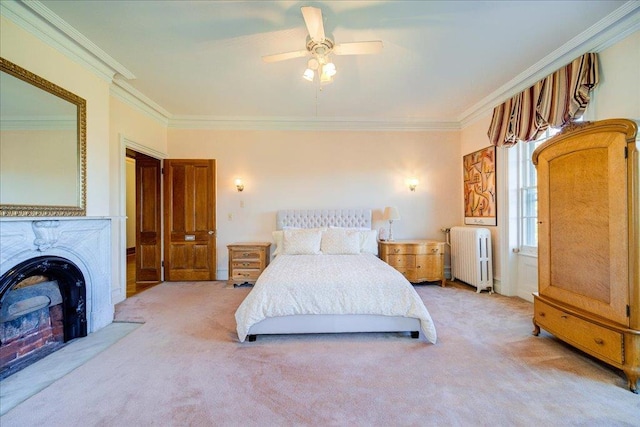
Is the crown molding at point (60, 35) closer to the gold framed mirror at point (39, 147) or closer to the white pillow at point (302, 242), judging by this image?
the gold framed mirror at point (39, 147)

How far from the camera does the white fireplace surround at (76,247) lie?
2035 millimetres

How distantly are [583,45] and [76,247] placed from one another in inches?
221

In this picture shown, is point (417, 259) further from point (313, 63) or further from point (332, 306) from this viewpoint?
point (313, 63)

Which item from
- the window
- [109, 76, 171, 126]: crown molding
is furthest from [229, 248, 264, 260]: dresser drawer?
the window

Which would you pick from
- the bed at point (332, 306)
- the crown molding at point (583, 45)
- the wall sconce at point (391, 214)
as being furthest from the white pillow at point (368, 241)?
the crown molding at point (583, 45)

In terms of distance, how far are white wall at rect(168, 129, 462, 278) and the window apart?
46.6 inches

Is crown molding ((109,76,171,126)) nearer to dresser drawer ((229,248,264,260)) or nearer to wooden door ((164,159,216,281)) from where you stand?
wooden door ((164,159,216,281))

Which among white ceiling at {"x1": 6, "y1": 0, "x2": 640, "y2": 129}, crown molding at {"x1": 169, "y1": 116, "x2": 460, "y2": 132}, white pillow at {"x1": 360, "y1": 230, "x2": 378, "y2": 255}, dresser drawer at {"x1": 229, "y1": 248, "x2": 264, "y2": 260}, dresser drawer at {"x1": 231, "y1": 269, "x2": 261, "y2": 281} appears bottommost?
dresser drawer at {"x1": 231, "y1": 269, "x2": 261, "y2": 281}

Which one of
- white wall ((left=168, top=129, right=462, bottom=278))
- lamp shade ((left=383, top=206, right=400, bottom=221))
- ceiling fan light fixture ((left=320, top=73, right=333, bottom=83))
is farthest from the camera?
white wall ((left=168, top=129, right=462, bottom=278))

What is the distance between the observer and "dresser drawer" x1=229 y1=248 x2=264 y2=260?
4.32 m

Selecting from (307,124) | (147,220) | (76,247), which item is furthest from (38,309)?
(307,124)

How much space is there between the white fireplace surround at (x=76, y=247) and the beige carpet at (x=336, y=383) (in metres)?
0.54

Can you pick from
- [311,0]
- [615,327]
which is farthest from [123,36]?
[615,327]

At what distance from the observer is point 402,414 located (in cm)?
158
